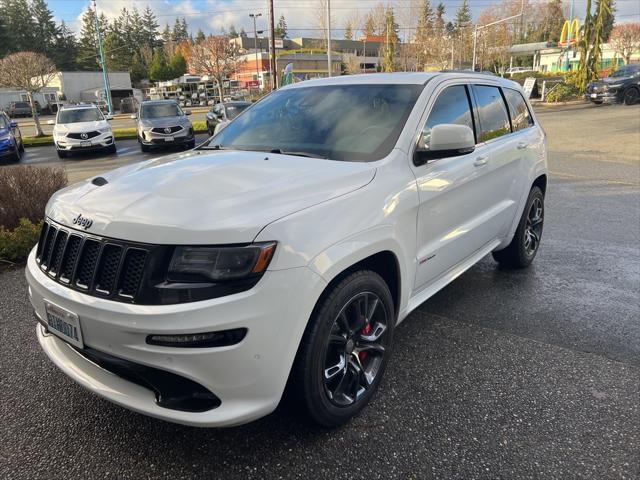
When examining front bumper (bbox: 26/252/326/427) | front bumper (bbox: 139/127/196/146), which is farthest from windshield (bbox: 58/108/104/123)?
front bumper (bbox: 26/252/326/427)

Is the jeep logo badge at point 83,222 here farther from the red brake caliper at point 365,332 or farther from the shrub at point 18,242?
the shrub at point 18,242

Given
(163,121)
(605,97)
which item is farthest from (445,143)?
(605,97)

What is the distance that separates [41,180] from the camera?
20.9ft

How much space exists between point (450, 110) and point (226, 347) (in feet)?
7.99

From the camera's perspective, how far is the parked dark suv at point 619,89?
2556 cm

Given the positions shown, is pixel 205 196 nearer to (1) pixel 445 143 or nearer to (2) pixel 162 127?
(1) pixel 445 143

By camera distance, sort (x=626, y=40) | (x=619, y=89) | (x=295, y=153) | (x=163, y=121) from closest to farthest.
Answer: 1. (x=295, y=153)
2. (x=163, y=121)
3. (x=619, y=89)
4. (x=626, y=40)

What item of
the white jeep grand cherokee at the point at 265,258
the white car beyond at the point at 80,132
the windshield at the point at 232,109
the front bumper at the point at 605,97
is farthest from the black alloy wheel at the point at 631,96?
the white jeep grand cherokee at the point at 265,258

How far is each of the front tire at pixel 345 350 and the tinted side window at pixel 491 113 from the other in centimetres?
190

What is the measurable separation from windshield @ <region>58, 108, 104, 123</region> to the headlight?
16919 mm

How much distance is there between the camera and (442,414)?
9.15 feet

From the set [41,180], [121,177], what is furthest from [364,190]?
[41,180]

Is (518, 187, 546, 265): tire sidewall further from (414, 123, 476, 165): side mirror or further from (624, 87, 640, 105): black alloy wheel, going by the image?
(624, 87, 640, 105): black alloy wheel

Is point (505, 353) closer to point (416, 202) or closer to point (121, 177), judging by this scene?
point (416, 202)
